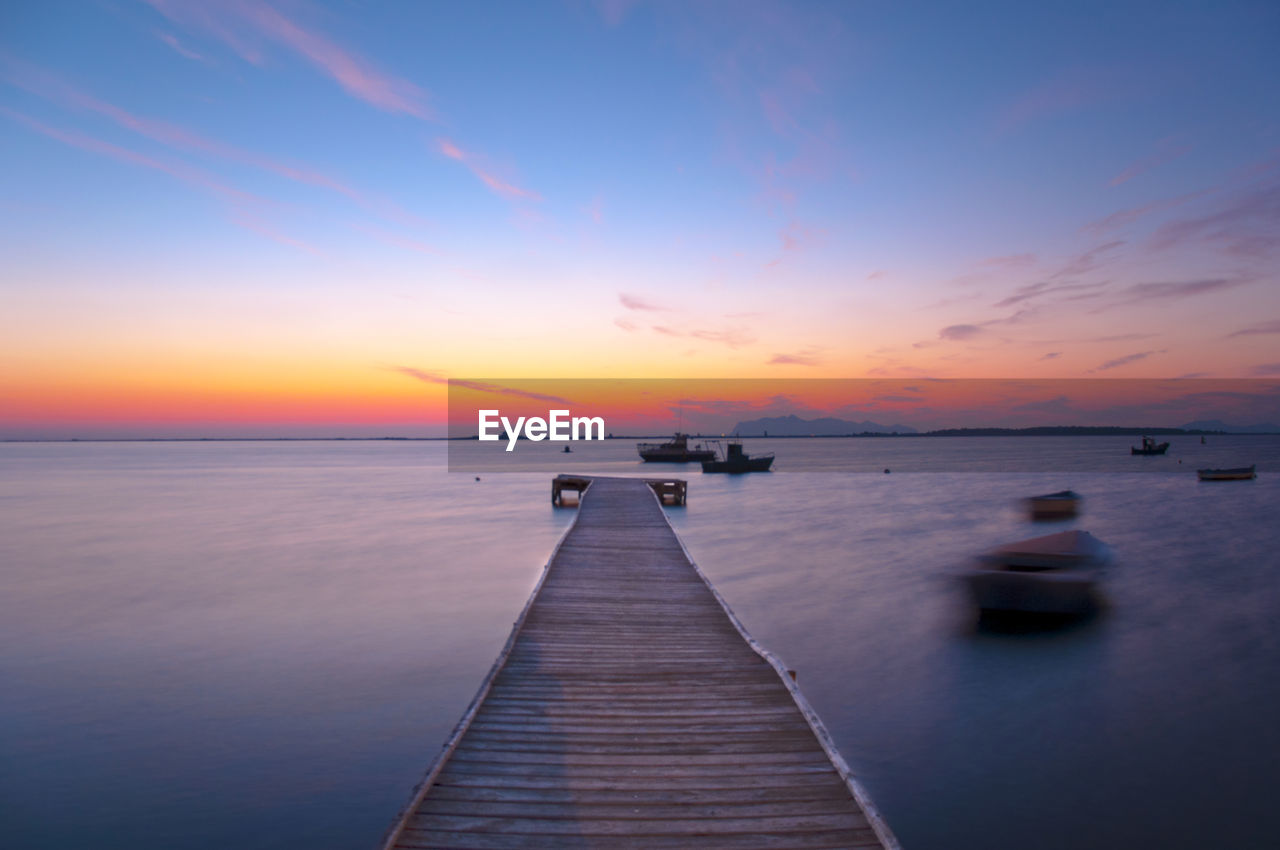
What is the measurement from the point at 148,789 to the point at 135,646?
22.7ft

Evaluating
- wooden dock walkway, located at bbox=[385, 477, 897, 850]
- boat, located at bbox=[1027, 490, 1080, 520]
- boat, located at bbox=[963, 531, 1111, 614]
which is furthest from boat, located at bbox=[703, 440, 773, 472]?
wooden dock walkway, located at bbox=[385, 477, 897, 850]

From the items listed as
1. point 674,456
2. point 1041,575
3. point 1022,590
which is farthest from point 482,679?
point 674,456

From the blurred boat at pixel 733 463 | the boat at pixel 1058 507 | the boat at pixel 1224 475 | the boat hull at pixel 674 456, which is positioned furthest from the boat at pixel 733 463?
the boat at pixel 1224 475

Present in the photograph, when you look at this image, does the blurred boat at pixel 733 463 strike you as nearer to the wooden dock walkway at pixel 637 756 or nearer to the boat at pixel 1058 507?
the boat at pixel 1058 507

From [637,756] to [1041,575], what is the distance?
1207 centimetres

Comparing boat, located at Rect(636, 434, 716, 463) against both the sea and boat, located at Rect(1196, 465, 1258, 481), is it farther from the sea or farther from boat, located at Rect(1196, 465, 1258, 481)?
the sea

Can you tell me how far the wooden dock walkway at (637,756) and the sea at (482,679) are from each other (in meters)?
2.34

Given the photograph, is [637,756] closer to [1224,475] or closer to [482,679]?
[482,679]

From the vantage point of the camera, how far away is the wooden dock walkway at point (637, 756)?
182 inches

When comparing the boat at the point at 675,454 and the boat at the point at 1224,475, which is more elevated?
the boat at the point at 675,454

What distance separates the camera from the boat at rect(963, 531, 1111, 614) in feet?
47.1

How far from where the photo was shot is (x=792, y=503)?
42219 millimetres

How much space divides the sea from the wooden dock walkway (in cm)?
234

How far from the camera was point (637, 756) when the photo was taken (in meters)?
5.63
